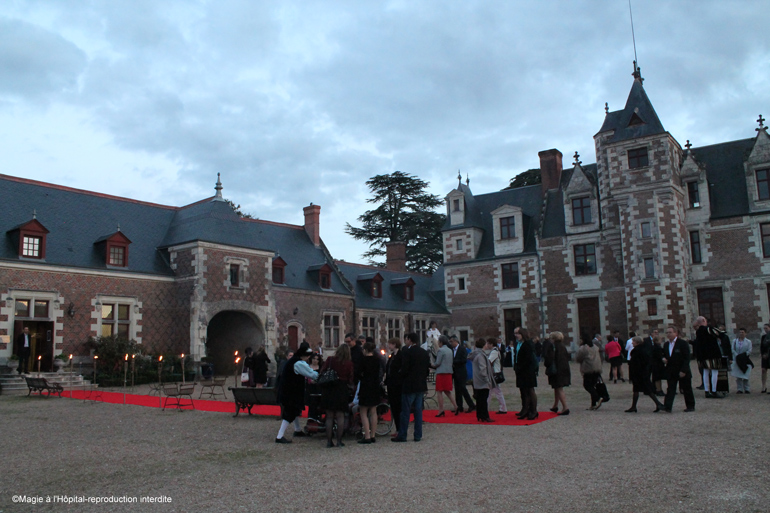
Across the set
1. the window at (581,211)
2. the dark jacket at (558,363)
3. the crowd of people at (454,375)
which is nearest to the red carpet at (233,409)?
the crowd of people at (454,375)

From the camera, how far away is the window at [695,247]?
27781 mm

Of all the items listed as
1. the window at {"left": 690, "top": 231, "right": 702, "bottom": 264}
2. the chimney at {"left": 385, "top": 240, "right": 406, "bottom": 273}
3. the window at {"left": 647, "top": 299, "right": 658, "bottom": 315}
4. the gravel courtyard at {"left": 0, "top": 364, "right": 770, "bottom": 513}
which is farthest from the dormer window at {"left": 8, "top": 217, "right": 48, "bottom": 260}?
the window at {"left": 690, "top": 231, "right": 702, "bottom": 264}

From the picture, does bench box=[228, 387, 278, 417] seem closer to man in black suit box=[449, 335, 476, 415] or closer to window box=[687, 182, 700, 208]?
man in black suit box=[449, 335, 476, 415]

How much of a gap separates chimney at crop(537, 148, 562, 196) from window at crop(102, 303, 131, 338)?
21860 mm

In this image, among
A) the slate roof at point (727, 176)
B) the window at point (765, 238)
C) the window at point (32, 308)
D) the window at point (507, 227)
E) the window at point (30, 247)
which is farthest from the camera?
the window at point (507, 227)

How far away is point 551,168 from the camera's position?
3300cm

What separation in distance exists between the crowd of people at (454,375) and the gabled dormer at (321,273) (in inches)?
558

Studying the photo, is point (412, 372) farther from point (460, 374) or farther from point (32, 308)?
point (32, 308)

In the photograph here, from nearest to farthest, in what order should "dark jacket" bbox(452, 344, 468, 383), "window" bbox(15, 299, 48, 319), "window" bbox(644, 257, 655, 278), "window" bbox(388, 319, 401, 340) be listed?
A: "dark jacket" bbox(452, 344, 468, 383) → "window" bbox(15, 299, 48, 319) → "window" bbox(644, 257, 655, 278) → "window" bbox(388, 319, 401, 340)

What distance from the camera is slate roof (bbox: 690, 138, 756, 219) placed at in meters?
27.2

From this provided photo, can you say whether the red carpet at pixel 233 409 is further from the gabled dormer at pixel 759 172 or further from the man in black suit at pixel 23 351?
the gabled dormer at pixel 759 172

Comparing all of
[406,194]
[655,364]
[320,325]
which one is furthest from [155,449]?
[406,194]

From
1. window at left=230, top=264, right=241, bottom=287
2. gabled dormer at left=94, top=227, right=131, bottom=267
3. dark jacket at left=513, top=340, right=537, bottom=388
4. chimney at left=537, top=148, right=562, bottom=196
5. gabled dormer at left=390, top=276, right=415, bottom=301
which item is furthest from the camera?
gabled dormer at left=390, top=276, right=415, bottom=301

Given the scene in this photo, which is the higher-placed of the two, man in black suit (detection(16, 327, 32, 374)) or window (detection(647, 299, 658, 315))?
window (detection(647, 299, 658, 315))
